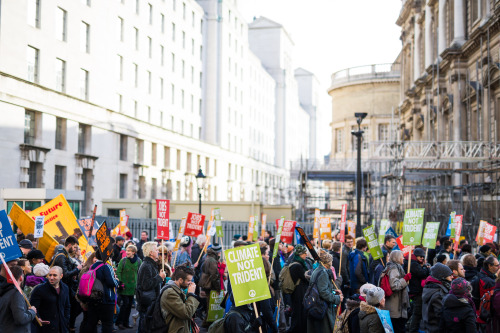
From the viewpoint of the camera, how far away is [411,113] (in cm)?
4516

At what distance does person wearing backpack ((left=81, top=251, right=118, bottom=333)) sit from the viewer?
35.0ft

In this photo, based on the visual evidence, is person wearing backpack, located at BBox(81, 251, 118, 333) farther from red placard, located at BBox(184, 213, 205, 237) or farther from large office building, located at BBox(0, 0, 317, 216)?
large office building, located at BBox(0, 0, 317, 216)

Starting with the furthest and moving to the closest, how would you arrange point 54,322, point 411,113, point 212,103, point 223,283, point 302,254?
point 212,103 → point 411,113 → point 223,283 → point 302,254 → point 54,322

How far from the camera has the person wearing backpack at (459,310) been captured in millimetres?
8391

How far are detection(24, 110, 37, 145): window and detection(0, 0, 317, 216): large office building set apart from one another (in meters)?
0.07

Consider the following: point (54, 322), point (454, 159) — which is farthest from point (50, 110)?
point (54, 322)

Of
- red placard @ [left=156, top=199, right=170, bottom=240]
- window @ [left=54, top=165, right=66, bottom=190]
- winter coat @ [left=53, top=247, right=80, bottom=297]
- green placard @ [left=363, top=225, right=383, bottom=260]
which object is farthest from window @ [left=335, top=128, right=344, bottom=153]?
winter coat @ [left=53, top=247, right=80, bottom=297]

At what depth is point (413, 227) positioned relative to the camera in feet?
43.7

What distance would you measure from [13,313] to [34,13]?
27968 mm

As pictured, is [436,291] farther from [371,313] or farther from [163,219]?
[163,219]

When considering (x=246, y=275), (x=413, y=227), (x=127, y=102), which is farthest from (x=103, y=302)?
(x=127, y=102)

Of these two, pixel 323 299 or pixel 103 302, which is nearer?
pixel 323 299

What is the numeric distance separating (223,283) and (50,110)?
78.7 ft

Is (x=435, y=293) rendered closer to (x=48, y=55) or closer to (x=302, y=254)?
(x=302, y=254)
